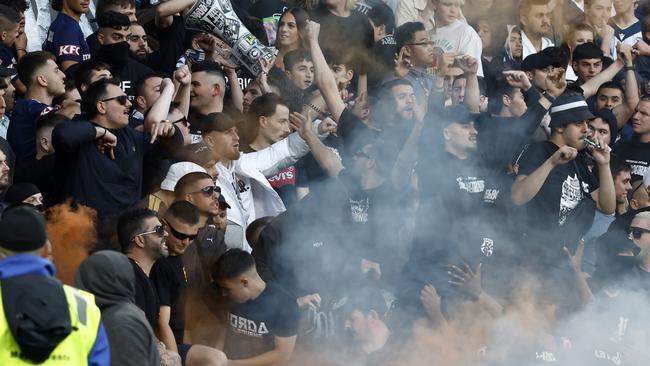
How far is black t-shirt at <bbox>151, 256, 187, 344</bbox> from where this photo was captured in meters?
6.28

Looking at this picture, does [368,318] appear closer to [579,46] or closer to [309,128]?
[309,128]

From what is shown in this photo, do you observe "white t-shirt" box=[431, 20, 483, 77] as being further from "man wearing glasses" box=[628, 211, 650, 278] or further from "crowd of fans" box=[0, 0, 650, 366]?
"man wearing glasses" box=[628, 211, 650, 278]

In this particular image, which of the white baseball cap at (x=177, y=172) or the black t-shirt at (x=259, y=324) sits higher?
the white baseball cap at (x=177, y=172)

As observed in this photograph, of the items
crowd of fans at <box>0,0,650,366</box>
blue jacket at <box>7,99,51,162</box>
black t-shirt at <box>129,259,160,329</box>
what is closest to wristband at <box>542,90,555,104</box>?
crowd of fans at <box>0,0,650,366</box>

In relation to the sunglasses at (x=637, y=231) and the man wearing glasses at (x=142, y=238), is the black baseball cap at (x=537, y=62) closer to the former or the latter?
the sunglasses at (x=637, y=231)

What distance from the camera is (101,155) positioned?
22.1 ft

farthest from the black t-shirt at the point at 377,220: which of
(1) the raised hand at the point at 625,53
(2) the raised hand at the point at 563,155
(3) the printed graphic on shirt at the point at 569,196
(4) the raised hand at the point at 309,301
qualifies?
(1) the raised hand at the point at 625,53

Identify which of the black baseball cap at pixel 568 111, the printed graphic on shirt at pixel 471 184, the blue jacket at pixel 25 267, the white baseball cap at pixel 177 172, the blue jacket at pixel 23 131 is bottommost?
the printed graphic on shirt at pixel 471 184

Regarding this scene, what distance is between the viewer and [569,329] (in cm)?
828

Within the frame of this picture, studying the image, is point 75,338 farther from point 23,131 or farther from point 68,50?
point 68,50

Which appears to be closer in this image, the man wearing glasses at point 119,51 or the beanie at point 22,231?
the beanie at point 22,231

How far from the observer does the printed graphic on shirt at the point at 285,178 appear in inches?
311

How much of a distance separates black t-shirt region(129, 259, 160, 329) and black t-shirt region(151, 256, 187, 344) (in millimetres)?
239

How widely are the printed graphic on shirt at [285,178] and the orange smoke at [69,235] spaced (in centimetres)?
153
